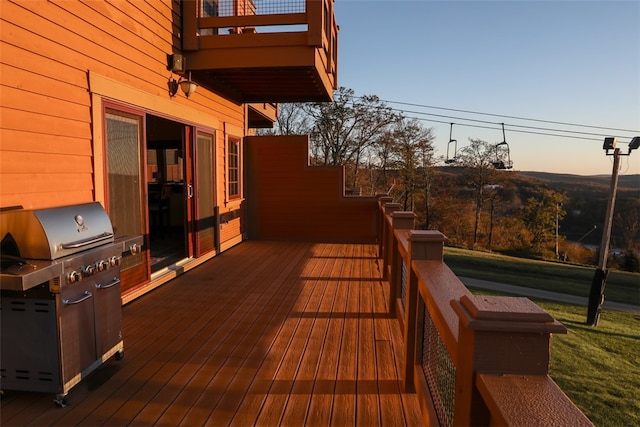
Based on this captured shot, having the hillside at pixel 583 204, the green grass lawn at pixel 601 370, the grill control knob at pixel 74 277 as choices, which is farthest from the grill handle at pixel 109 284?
the hillside at pixel 583 204

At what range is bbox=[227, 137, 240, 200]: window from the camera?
6727 mm

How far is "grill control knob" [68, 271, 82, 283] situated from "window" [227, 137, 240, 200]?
4.54m

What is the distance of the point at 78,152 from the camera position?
10.0ft

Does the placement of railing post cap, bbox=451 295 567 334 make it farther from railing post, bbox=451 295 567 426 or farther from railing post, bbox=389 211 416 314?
railing post, bbox=389 211 416 314

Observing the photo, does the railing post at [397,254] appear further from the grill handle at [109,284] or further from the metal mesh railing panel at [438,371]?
the grill handle at [109,284]

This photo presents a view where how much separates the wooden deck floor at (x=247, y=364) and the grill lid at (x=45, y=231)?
86 cm

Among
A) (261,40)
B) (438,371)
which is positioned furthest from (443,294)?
(261,40)

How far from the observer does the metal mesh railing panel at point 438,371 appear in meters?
1.76

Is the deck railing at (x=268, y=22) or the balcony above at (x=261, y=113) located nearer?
the deck railing at (x=268, y=22)

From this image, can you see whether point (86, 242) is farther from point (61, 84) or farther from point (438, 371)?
point (438, 371)

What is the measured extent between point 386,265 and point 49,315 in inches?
143

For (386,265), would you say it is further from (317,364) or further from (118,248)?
(118,248)

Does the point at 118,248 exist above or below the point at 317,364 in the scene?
above

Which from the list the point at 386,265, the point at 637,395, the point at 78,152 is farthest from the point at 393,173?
the point at 78,152
